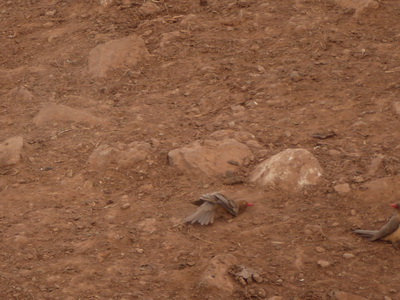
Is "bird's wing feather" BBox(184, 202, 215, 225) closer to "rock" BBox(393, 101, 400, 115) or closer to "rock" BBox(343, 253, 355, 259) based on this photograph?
"rock" BBox(343, 253, 355, 259)

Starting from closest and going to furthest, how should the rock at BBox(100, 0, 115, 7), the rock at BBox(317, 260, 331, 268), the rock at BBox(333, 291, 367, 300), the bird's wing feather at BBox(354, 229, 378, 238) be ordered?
the rock at BBox(333, 291, 367, 300) < the rock at BBox(317, 260, 331, 268) < the bird's wing feather at BBox(354, 229, 378, 238) < the rock at BBox(100, 0, 115, 7)

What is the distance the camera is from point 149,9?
6.38 metres

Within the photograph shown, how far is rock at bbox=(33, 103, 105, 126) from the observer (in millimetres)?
5156

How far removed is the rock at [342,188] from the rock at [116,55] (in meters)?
2.21

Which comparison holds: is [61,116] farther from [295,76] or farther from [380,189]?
[380,189]

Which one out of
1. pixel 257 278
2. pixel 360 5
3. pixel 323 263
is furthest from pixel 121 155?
pixel 360 5

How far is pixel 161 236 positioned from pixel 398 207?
123 centimetres

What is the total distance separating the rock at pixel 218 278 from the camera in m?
3.52

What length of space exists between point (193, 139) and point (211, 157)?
0.31 m

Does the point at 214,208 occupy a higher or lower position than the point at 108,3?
lower

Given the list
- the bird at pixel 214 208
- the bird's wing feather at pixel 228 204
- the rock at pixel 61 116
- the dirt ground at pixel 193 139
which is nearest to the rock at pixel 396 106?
the dirt ground at pixel 193 139

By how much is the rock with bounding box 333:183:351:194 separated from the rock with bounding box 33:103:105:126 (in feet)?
5.76

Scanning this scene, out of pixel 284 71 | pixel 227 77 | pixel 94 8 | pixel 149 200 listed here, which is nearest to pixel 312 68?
pixel 284 71

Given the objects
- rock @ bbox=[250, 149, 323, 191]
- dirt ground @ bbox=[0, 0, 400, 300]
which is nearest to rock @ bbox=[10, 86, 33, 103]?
dirt ground @ bbox=[0, 0, 400, 300]
